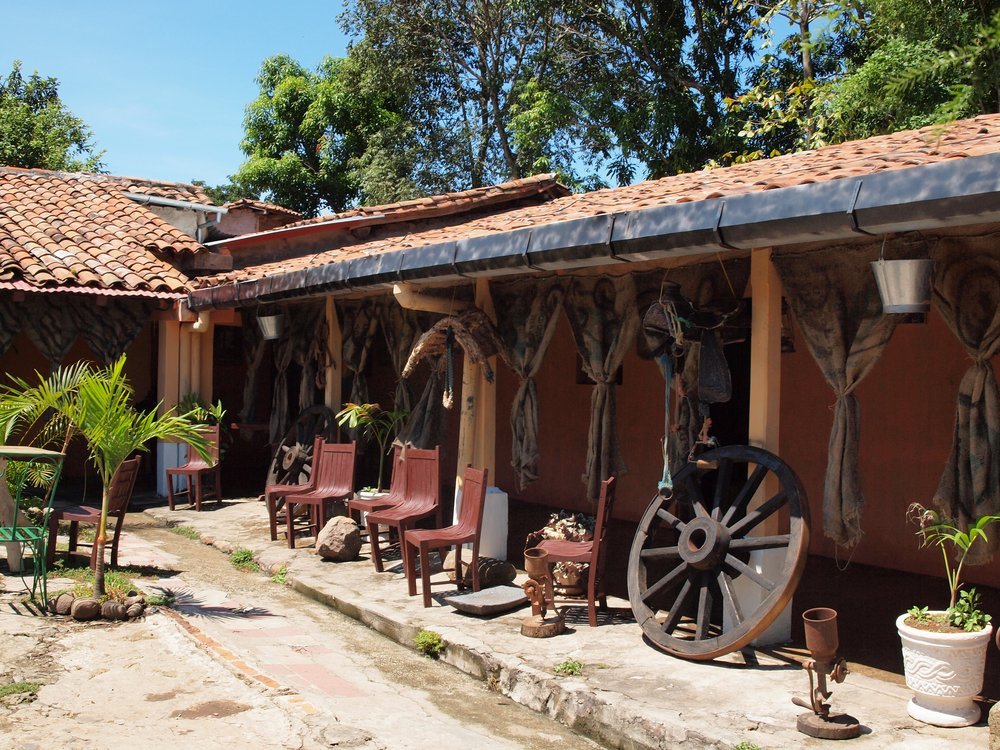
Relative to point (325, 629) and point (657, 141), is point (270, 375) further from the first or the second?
point (325, 629)

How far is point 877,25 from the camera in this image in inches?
504

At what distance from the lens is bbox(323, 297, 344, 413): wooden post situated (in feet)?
33.6

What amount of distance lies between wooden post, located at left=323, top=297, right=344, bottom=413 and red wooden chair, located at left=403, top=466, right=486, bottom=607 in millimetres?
3451

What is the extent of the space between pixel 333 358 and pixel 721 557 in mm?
5850

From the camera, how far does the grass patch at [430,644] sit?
5852 millimetres

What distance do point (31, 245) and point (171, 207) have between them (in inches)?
127

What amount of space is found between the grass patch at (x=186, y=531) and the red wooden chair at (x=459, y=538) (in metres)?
3.43

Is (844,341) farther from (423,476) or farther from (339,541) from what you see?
(339,541)

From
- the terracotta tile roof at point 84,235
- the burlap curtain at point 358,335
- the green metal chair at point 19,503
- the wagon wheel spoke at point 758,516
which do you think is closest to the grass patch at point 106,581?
the green metal chair at point 19,503

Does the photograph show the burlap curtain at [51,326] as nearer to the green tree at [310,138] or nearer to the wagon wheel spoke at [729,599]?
the wagon wheel spoke at [729,599]

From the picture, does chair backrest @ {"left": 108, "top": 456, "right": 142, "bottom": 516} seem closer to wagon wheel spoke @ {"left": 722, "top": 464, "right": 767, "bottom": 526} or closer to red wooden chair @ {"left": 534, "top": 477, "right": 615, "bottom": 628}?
red wooden chair @ {"left": 534, "top": 477, "right": 615, "bottom": 628}

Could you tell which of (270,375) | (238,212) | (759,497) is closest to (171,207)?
(238,212)

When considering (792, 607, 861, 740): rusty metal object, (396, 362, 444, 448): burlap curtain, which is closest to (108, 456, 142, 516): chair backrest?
(396, 362, 444, 448): burlap curtain

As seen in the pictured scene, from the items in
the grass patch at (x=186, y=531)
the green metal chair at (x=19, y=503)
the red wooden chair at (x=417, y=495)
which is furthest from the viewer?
the grass patch at (x=186, y=531)
